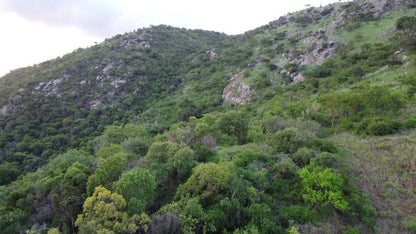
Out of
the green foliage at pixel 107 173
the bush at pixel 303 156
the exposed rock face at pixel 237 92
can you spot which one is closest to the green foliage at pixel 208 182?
the green foliage at pixel 107 173

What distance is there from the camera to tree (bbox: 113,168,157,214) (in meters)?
13.9

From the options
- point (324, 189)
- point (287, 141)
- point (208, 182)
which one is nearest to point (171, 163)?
point (208, 182)

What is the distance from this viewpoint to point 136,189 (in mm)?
14867

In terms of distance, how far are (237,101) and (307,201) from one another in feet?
142

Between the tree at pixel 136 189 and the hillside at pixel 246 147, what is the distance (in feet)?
0.22

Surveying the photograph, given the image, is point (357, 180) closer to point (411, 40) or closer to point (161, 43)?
point (411, 40)

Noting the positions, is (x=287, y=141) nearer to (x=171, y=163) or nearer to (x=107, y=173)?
(x=171, y=163)

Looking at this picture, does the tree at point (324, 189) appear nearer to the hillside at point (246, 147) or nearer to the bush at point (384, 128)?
the hillside at point (246, 147)

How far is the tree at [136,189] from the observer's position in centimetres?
1388

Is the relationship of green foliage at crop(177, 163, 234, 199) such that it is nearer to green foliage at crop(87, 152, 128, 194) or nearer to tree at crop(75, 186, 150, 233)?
tree at crop(75, 186, 150, 233)

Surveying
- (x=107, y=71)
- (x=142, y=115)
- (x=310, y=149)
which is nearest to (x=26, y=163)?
(x=142, y=115)

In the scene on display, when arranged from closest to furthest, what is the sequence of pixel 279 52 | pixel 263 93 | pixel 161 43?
pixel 263 93, pixel 279 52, pixel 161 43

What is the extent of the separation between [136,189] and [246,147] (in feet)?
45.2

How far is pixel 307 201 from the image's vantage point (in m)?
16.2
